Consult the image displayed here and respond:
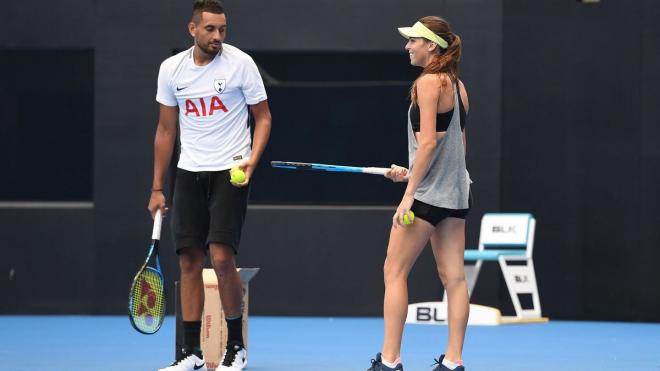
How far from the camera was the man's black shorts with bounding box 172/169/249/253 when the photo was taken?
245 inches

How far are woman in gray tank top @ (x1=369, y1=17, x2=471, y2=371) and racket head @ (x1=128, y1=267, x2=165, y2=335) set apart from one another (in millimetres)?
1080

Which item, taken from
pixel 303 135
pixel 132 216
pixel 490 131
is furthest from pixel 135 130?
pixel 490 131

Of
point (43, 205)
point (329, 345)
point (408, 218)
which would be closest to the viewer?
point (408, 218)

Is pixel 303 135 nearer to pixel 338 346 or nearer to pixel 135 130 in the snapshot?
pixel 135 130

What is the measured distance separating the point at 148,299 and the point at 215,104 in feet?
3.32

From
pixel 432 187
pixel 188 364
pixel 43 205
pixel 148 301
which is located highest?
pixel 432 187

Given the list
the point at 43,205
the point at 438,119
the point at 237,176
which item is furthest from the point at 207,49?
the point at 43,205

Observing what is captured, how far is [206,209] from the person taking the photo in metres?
6.35

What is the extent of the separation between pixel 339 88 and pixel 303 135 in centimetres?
50

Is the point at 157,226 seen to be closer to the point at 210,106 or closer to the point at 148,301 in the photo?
the point at 148,301

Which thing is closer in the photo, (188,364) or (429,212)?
(429,212)

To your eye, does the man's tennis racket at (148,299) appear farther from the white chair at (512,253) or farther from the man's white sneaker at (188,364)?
the white chair at (512,253)

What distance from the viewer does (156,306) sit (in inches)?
244

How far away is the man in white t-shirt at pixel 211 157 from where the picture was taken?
624cm
